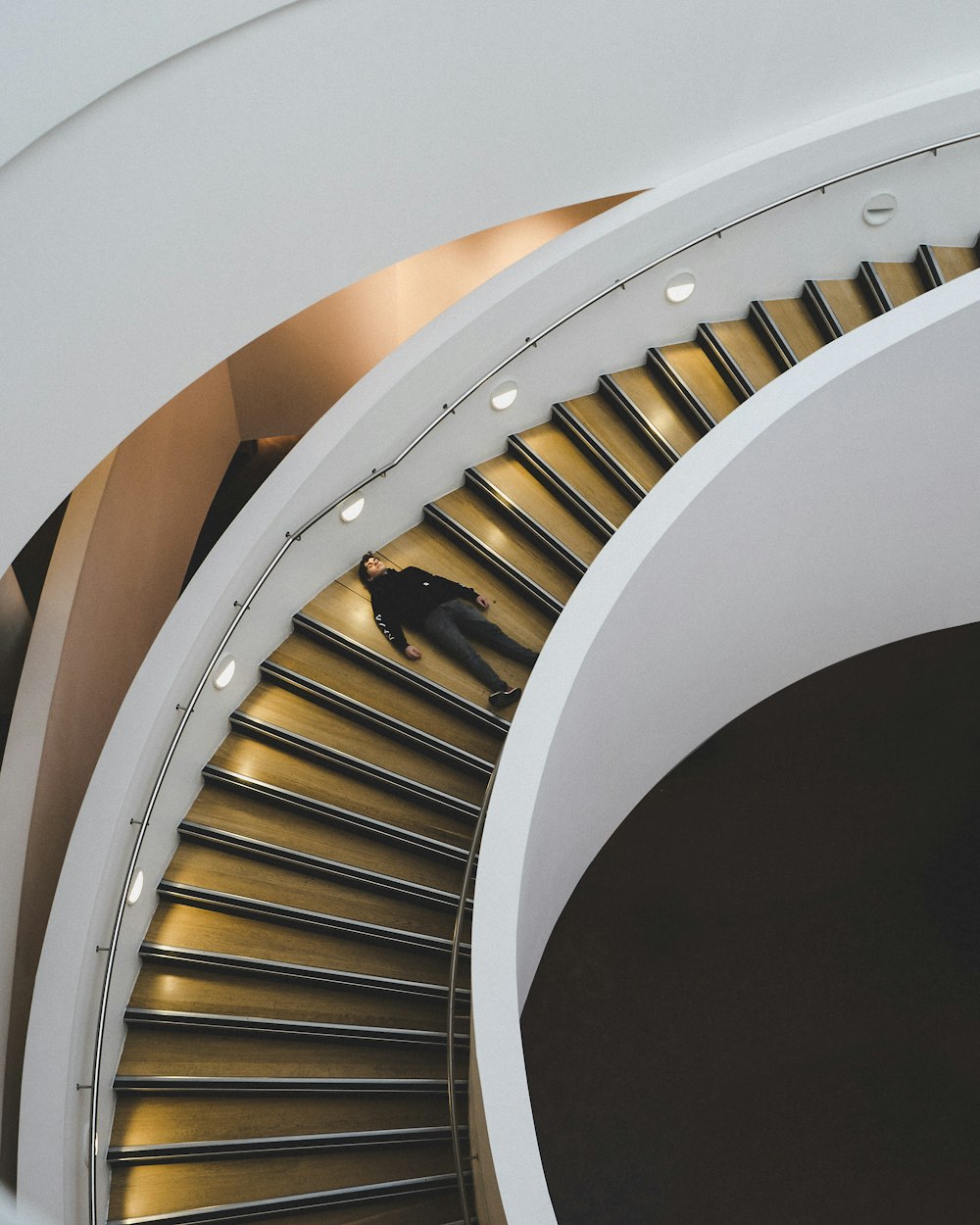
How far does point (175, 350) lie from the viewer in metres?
6.08

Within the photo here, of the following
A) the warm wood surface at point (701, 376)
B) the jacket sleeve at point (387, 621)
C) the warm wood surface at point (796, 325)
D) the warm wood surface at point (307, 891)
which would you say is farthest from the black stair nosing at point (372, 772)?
the warm wood surface at point (796, 325)

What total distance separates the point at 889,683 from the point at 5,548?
820 centimetres

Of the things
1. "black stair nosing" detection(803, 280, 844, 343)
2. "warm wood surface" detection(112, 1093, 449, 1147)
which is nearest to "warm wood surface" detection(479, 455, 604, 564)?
"black stair nosing" detection(803, 280, 844, 343)

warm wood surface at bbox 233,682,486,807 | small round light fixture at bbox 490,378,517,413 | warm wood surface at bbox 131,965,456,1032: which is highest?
small round light fixture at bbox 490,378,517,413

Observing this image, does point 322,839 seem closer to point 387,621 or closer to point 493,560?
point 387,621

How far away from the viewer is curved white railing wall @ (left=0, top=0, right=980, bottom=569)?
513 centimetres

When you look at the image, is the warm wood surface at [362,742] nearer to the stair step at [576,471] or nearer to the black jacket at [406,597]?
the black jacket at [406,597]

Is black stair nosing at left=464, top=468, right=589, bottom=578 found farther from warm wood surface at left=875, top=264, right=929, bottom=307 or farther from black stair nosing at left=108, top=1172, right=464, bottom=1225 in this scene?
black stair nosing at left=108, top=1172, right=464, bottom=1225

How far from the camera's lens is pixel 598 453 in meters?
8.16

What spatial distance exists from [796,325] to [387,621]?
4106 mm

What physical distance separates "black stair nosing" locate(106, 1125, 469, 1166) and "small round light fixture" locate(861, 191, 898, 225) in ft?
23.8

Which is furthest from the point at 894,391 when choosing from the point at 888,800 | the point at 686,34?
the point at 888,800

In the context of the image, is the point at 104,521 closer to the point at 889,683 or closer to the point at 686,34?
the point at 686,34

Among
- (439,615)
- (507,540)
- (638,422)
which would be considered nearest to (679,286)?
(638,422)
